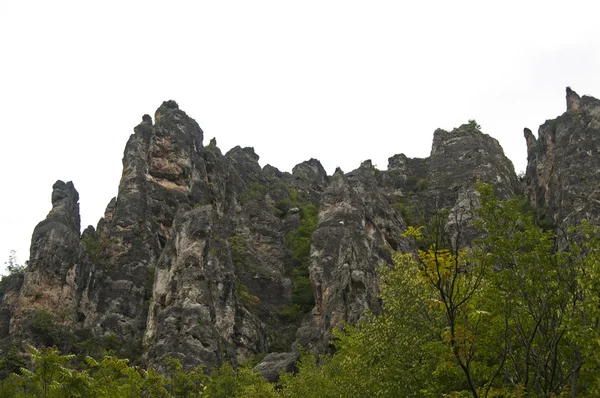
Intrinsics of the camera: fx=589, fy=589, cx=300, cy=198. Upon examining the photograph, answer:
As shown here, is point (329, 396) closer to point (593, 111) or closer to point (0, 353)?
point (0, 353)

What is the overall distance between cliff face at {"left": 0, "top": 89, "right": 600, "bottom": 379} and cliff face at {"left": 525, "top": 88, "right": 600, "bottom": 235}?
0.55 ft

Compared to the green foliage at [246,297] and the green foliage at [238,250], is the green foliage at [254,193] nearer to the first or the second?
the green foliage at [238,250]

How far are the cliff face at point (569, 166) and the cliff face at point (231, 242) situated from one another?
6.6 inches

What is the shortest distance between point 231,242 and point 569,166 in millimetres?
35052

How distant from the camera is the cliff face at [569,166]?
52344mm

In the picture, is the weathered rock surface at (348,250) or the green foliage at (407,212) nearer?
the weathered rock surface at (348,250)

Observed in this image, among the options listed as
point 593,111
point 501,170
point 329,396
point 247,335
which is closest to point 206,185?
point 247,335

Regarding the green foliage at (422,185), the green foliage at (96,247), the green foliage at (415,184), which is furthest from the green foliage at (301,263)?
the green foliage at (96,247)

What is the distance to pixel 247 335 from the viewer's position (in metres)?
48.1

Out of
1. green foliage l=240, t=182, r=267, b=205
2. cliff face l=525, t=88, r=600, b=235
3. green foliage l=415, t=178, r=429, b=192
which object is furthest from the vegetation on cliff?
green foliage l=415, t=178, r=429, b=192

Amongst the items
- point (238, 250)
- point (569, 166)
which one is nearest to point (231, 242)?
point (238, 250)

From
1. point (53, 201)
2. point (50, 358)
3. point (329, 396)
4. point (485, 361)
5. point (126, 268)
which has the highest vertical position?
point (53, 201)

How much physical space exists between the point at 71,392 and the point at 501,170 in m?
66.7

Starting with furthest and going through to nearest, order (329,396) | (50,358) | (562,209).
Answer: (562,209), (329,396), (50,358)
